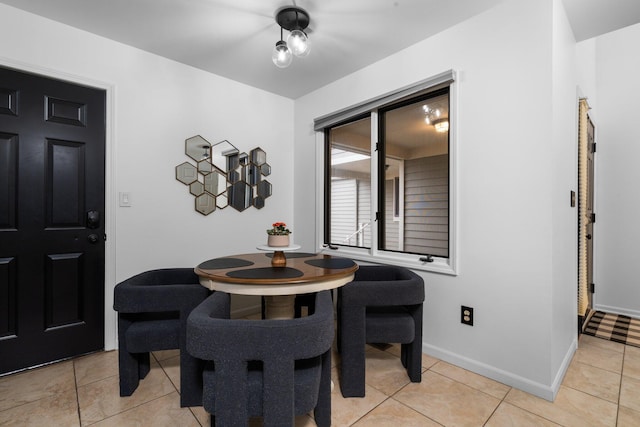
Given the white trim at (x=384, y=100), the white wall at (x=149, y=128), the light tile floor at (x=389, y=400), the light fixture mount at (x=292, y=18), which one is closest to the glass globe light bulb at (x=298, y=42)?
the light fixture mount at (x=292, y=18)

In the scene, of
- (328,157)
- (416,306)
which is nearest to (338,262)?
(416,306)

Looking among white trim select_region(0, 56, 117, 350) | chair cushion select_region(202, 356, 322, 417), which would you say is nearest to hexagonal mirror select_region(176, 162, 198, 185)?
white trim select_region(0, 56, 117, 350)

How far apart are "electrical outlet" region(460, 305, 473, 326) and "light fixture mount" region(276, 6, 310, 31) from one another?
233 centimetres

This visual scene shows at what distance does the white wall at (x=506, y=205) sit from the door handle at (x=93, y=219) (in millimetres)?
2624

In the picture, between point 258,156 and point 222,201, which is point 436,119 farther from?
point 222,201

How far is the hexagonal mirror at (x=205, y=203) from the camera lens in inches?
112

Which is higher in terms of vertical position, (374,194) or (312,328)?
(374,194)

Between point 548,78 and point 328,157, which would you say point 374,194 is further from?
point 548,78

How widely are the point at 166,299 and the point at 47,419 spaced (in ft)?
2.74

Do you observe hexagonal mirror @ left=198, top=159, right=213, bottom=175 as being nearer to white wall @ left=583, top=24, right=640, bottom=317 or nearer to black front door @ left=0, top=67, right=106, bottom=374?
black front door @ left=0, top=67, right=106, bottom=374

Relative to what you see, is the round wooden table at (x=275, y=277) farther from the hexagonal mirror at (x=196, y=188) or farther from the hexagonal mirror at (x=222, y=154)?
the hexagonal mirror at (x=222, y=154)

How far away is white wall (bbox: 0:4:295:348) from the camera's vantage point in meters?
2.15

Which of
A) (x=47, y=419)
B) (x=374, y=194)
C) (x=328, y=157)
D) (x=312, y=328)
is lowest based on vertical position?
→ (x=47, y=419)

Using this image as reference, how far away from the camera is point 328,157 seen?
337cm
